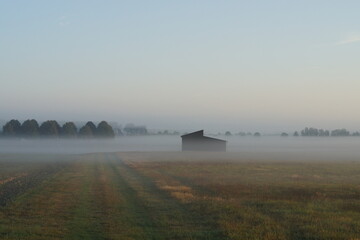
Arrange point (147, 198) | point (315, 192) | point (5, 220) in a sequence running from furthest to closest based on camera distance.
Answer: point (315, 192) < point (147, 198) < point (5, 220)

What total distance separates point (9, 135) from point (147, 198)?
176m

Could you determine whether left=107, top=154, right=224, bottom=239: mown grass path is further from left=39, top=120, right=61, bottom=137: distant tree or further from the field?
left=39, top=120, right=61, bottom=137: distant tree

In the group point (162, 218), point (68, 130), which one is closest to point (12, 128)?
point (68, 130)

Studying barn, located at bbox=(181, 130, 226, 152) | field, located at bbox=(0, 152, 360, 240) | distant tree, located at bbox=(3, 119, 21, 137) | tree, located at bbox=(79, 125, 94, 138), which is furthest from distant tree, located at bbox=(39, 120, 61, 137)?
field, located at bbox=(0, 152, 360, 240)

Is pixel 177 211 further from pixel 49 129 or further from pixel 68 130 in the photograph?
pixel 68 130

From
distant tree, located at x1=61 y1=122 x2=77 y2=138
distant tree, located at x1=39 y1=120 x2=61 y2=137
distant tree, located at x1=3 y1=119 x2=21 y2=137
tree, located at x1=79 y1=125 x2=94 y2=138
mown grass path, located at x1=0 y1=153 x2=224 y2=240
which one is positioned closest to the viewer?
mown grass path, located at x1=0 y1=153 x2=224 y2=240

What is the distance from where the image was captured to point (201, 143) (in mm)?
106438

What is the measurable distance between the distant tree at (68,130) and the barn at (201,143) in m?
94.8

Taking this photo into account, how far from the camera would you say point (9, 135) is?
187750 millimetres

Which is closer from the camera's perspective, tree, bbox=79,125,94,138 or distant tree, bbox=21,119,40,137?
distant tree, bbox=21,119,40,137

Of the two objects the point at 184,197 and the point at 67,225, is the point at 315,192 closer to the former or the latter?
the point at 184,197

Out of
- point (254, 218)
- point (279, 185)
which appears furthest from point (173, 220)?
point (279, 185)

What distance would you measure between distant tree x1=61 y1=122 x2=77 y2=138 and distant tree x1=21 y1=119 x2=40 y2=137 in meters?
10.5

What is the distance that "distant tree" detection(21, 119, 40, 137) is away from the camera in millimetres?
185887
